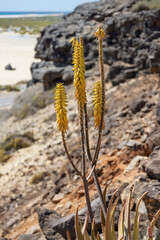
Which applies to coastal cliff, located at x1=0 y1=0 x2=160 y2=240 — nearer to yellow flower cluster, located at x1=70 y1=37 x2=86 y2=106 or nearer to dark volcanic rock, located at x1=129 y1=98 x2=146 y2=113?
dark volcanic rock, located at x1=129 y1=98 x2=146 y2=113

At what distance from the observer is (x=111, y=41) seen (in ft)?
42.1

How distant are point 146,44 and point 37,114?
20.0ft

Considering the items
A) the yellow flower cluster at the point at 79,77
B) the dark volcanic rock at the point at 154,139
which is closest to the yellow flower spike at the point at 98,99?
the yellow flower cluster at the point at 79,77

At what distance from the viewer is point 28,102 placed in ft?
47.2

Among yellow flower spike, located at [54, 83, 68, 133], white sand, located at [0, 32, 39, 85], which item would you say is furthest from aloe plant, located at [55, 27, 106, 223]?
white sand, located at [0, 32, 39, 85]

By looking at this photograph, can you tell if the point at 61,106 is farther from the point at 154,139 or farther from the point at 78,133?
the point at 78,133

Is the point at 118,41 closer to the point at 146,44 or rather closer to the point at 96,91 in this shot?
the point at 146,44

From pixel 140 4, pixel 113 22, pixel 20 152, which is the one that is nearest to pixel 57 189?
pixel 20 152

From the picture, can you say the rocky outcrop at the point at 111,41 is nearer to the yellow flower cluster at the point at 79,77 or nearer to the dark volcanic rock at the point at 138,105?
the dark volcanic rock at the point at 138,105

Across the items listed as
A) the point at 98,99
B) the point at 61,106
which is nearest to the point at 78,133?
the point at 98,99

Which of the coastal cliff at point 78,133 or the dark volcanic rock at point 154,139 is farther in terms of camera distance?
the dark volcanic rock at point 154,139

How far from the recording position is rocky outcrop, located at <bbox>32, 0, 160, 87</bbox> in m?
11.1

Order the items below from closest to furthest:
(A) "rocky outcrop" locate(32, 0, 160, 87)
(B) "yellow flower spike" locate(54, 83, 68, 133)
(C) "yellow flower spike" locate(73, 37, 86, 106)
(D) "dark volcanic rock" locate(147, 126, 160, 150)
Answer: (C) "yellow flower spike" locate(73, 37, 86, 106), (B) "yellow flower spike" locate(54, 83, 68, 133), (D) "dark volcanic rock" locate(147, 126, 160, 150), (A) "rocky outcrop" locate(32, 0, 160, 87)

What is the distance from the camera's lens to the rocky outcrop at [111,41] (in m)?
11.1
